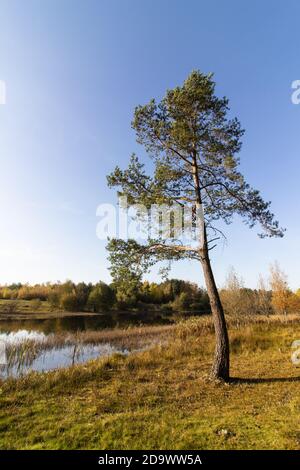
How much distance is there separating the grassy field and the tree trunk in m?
0.44

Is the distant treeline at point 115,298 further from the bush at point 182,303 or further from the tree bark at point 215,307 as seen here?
the tree bark at point 215,307

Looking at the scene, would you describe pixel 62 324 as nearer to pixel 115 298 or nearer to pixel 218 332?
pixel 115 298

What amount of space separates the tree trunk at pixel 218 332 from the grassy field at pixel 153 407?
1.44 ft

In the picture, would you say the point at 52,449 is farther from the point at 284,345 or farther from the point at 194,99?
the point at 284,345

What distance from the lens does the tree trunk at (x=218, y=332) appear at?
26.2 feet

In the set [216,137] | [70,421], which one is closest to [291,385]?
[70,421]

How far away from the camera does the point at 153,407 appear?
5.98 meters

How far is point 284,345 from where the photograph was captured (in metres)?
13.8

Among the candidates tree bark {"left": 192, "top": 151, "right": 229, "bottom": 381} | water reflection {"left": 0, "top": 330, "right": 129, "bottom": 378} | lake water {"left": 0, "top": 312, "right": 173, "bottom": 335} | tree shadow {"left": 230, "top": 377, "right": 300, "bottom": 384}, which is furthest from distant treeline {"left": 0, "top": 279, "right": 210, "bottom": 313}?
tree shadow {"left": 230, "top": 377, "right": 300, "bottom": 384}

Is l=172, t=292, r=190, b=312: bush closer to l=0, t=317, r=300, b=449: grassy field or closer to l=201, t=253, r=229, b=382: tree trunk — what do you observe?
l=0, t=317, r=300, b=449: grassy field

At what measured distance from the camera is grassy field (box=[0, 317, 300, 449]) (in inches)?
171

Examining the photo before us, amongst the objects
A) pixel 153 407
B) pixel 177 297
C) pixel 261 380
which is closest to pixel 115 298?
pixel 177 297

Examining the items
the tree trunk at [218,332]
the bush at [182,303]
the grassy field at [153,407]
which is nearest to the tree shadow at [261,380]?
the grassy field at [153,407]

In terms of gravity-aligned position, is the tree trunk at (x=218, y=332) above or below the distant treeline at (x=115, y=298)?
above
